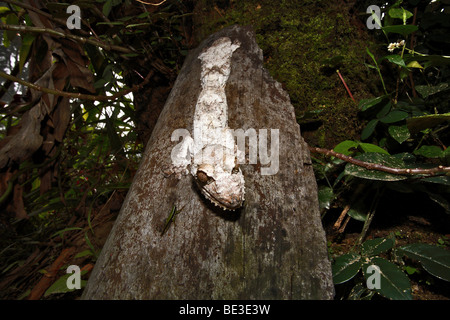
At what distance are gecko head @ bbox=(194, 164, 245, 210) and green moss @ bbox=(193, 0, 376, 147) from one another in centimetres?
72

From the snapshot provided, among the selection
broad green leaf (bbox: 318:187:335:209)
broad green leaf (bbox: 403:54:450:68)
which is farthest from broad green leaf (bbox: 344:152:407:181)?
broad green leaf (bbox: 403:54:450:68)

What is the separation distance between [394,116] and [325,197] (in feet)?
1.79

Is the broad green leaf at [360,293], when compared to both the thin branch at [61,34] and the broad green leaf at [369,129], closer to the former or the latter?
the broad green leaf at [369,129]

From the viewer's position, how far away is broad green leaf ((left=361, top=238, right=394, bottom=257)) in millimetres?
898

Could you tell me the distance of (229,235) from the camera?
0.84 meters

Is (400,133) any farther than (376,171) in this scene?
Yes

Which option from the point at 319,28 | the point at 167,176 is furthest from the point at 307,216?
the point at 319,28

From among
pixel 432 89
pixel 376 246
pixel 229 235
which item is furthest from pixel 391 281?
pixel 432 89

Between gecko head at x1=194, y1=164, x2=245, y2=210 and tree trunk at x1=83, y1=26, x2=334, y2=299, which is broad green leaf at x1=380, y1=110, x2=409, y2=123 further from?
gecko head at x1=194, y1=164, x2=245, y2=210

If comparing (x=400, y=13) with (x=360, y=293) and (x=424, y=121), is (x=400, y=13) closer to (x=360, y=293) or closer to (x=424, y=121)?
(x=424, y=121)

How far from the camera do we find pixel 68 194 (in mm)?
2180

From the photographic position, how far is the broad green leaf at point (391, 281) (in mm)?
740

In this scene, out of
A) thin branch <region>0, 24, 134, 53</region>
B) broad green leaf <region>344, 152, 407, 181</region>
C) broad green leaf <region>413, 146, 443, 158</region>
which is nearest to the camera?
broad green leaf <region>344, 152, 407, 181</region>
